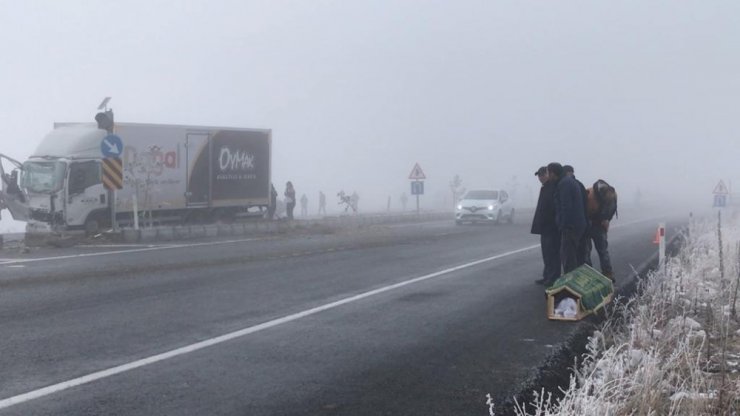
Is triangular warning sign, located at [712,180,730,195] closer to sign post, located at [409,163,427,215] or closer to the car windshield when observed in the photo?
the car windshield

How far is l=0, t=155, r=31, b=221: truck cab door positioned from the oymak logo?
6.75 meters

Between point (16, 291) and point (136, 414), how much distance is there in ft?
23.7

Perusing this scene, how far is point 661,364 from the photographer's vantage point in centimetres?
699

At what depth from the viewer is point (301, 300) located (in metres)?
11.4

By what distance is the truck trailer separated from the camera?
2433 centimetres

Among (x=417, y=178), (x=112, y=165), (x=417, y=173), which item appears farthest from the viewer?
(x=417, y=178)

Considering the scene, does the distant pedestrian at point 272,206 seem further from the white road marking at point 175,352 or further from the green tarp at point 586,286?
the green tarp at point 586,286

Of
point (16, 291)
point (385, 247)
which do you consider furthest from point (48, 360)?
point (385, 247)

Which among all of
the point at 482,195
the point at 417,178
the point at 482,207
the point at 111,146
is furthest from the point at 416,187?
the point at 111,146

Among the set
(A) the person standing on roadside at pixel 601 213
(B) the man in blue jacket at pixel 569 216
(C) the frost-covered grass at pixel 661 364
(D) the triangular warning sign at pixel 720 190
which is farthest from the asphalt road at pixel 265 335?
(D) the triangular warning sign at pixel 720 190

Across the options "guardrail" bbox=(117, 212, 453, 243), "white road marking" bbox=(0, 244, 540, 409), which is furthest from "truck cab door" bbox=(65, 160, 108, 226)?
"white road marking" bbox=(0, 244, 540, 409)

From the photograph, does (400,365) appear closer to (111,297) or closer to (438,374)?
(438,374)

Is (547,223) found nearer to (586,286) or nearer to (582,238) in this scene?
(582,238)

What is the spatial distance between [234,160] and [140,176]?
4348mm
